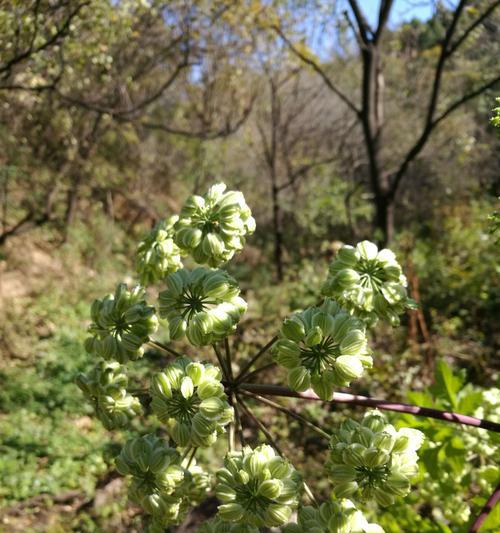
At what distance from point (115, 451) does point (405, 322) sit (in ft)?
16.2

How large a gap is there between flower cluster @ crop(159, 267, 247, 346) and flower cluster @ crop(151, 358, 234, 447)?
4.0 inches

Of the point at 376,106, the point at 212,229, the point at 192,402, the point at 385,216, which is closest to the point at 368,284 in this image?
the point at 212,229

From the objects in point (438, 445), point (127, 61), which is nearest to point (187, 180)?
point (127, 61)

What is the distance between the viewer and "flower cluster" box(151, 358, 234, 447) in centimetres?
125

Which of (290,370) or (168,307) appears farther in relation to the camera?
(168,307)

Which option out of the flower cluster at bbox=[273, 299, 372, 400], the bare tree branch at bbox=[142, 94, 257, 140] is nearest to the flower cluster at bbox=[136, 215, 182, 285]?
the flower cluster at bbox=[273, 299, 372, 400]

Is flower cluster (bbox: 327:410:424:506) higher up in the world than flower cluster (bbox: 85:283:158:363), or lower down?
lower down

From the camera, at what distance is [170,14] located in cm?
846

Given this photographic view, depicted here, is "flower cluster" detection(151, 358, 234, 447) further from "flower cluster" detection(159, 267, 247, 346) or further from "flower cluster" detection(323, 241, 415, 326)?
"flower cluster" detection(323, 241, 415, 326)

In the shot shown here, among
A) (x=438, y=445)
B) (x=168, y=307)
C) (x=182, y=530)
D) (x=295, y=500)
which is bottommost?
(x=182, y=530)

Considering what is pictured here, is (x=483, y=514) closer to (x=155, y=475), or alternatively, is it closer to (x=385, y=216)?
(x=155, y=475)

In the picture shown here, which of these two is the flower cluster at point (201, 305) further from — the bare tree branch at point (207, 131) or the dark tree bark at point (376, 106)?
the bare tree branch at point (207, 131)

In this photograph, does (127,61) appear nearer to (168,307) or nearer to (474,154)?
(168,307)

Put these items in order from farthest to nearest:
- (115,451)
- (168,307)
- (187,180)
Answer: (187,180)
(115,451)
(168,307)
